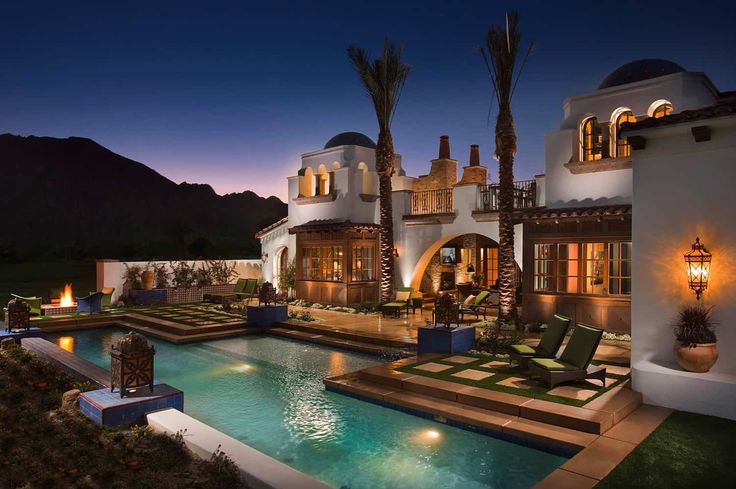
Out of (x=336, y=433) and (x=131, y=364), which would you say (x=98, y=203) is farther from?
(x=336, y=433)

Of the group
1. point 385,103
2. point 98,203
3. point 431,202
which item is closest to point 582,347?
point 431,202

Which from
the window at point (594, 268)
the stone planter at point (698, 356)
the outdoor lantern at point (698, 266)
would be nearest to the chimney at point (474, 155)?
the window at point (594, 268)

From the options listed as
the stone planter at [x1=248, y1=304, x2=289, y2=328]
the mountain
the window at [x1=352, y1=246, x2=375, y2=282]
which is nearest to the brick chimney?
the window at [x1=352, y1=246, x2=375, y2=282]

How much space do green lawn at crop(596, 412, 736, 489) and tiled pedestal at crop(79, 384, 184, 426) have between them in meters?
5.06

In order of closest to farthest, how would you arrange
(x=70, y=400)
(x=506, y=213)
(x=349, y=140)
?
(x=70, y=400) < (x=506, y=213) < (x=349, y=140)

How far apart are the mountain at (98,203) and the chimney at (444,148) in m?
53.2

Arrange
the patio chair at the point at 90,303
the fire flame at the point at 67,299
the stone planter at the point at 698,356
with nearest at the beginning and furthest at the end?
the stone planter at the point at 698,356, the patio chair at the point at 90,303, the fire flame at the point at 67,299

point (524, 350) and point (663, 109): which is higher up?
point (663, 109)

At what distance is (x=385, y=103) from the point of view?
17469mm

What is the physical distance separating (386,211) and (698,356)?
1222 cm

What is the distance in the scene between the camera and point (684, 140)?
23.6ft

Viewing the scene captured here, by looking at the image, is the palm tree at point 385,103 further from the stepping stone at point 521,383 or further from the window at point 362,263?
the stepping stone at point 521,383

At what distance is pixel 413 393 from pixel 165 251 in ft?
197

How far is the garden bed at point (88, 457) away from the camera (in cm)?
471
